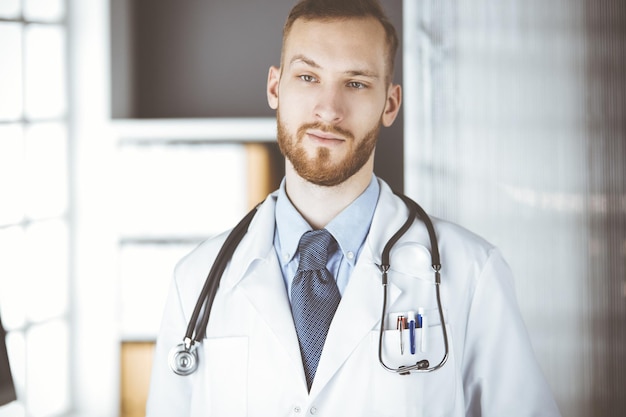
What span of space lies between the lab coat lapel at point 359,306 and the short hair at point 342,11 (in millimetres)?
316

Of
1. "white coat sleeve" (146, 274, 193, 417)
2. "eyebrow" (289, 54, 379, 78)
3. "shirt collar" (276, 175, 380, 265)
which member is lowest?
"white coat sleeve" (146, 274, 193, 417)

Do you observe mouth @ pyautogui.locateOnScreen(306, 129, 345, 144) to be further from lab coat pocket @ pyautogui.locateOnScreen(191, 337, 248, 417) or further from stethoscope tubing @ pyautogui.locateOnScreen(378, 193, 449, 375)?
lab coat pocket @ pyautogui.locateOnScreen(191, 337, 248, 417)

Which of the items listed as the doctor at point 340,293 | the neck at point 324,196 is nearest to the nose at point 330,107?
the doctor at point 340,293

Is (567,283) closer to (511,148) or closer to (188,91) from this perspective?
(511,148)

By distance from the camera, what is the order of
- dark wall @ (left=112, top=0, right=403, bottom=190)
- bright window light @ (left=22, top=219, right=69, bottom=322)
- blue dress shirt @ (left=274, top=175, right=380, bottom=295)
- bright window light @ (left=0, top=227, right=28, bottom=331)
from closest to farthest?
blue dress shirt @ (left=274, top=175, right=380, bottom=295) → bright window light @ (left=0, top=227, right=28, bottom=331) → bright window light @ (left=22, top=219, right=69, bottom=322) → dark wall @ (left=112, top=0, right=403, bottom=190)

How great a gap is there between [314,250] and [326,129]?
225mm

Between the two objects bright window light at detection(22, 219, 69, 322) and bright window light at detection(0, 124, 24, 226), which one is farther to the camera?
bright window light at detection(22, 219, 69, 322)

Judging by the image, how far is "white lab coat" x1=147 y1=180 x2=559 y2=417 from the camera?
4.25 feet

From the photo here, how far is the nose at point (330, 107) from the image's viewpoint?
1.36 m

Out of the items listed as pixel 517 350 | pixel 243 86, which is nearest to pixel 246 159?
pixel 243 86

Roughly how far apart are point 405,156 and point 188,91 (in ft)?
2.53

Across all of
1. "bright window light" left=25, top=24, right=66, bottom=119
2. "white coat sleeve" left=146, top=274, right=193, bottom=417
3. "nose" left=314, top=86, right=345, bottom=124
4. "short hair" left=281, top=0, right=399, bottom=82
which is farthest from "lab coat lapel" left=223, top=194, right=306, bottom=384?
"bright window light" left=25, top=24, right=66, bottom=119

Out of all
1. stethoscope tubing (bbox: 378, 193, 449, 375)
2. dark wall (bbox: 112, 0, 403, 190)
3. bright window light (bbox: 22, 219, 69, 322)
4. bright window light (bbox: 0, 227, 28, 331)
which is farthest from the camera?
dark wall (bbox: 112, 0, 403, 190)

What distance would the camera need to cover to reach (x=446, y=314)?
1333 mm
